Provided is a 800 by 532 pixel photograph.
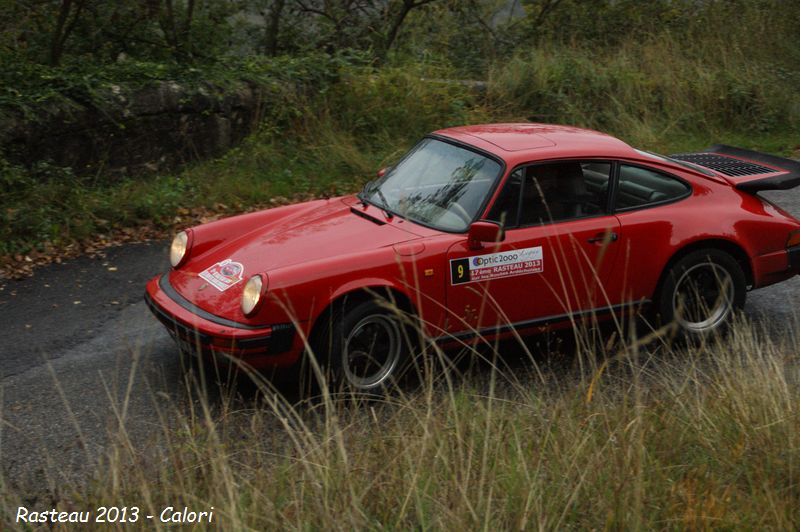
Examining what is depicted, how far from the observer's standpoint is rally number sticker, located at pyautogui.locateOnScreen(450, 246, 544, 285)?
5.43m

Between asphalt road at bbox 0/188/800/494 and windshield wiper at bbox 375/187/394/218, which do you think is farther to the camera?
windshield wiper at bbox 375/187/394/218

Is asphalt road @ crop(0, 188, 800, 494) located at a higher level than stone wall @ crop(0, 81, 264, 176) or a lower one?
lower

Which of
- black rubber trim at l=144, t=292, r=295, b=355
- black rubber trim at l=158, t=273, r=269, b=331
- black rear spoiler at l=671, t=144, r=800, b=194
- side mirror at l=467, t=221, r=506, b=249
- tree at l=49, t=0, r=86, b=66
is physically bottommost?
black rubber trim at l=144, t=292, r=295, b=355

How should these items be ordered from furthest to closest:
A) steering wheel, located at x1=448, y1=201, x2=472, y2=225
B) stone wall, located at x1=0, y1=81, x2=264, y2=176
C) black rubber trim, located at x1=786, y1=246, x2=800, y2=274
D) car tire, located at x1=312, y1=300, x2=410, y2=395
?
stone wall, located at x1=0, y1=81, x2=264, y2=176
black rubber trim, located at x1=786, y1=246, x2=800, y2=274
steering wheel, located at x1=448, y1=201, x2=472, y2=225
car tire, located at x1=312, y1=300, x2=410, y2=395

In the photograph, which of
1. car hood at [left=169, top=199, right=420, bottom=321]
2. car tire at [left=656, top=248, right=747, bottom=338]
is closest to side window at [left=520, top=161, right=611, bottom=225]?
car tire at [left=656, top=248, right=747, bottom=338]

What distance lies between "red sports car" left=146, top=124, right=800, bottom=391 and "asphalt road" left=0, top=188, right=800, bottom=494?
1.65ft

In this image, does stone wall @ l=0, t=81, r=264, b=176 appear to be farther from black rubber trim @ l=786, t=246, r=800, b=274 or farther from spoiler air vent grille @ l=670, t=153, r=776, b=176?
black rubber trim @ l=786, t=246, r=800, b=274

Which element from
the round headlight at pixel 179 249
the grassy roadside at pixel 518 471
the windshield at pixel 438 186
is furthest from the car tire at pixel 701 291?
the round headlight at pixel 179 249

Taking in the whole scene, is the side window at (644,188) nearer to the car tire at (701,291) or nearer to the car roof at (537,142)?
the car roof at (537,142)

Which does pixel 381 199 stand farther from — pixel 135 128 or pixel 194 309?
pixel 135 128

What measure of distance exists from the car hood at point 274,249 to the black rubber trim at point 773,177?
2.48 m

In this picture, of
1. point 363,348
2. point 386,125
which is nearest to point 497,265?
point 363,348

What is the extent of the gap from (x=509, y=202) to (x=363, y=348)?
1302mm

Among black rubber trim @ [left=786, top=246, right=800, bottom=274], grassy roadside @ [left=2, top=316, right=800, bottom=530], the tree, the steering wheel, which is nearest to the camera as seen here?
grassy roadside @ [left=2, top=316, right=800, bottom=530]
